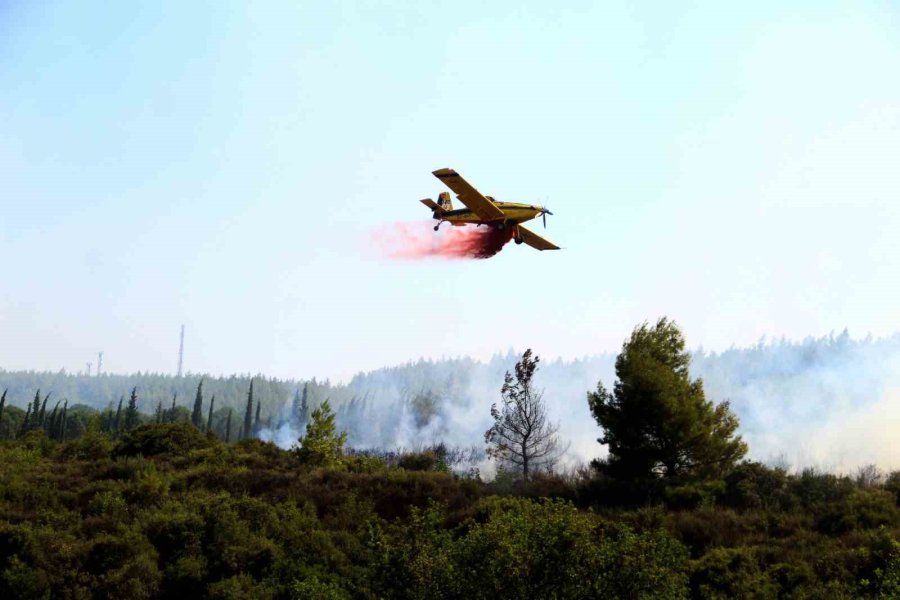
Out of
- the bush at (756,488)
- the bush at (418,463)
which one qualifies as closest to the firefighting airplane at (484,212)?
the bush at (756,488)

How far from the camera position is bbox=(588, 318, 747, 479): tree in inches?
1313

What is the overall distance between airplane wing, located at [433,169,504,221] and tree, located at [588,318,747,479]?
34.9ft

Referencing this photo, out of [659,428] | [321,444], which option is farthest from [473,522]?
[321,444]

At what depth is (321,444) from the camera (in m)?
44.1

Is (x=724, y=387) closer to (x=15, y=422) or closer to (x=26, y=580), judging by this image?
(x=15, y=422)

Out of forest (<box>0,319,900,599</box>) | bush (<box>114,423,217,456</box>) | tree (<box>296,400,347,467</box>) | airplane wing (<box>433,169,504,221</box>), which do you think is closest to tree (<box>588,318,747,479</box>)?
forest (<box>0,319,900,599</box>)

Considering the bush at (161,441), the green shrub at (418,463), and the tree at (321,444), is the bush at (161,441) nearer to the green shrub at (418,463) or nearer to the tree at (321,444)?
the tree at (321,444)

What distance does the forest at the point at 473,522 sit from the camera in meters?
15.7

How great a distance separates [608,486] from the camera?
3319cm

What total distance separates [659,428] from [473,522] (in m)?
10.9

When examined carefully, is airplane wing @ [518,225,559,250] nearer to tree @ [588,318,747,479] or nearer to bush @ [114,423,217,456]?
tree @ [588,318,747,479]

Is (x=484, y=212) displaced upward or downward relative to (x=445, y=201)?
downward

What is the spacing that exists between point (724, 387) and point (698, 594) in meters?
167

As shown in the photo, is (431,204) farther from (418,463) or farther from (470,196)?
(418,463)
